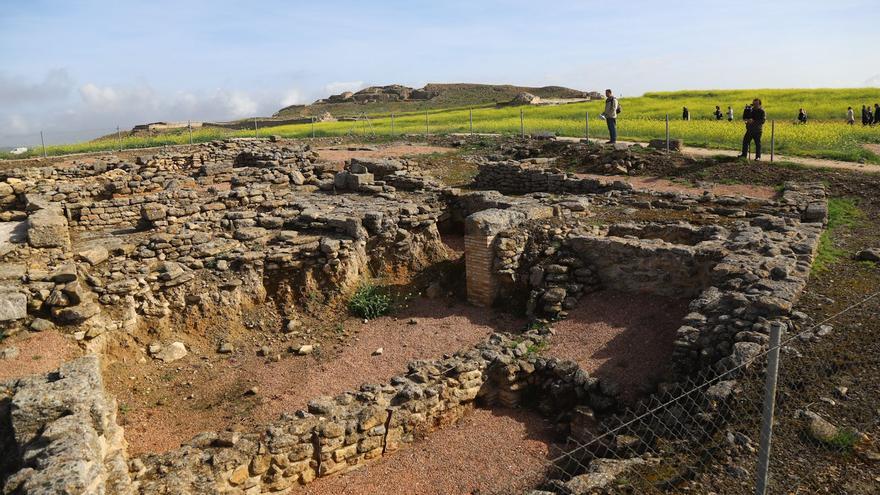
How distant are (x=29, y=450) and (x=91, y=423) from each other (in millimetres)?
716

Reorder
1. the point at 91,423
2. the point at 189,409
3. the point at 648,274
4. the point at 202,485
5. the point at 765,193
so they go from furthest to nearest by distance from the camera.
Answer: the point at 765,193 → the point at 648,274 → the point at 189,409 → the point at 202,485 → the point at 91,423

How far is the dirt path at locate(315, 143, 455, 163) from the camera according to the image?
2723 centimetres

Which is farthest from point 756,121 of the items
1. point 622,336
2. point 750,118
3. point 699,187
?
point 622,336

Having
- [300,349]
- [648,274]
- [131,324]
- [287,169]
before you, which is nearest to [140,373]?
[131,324]

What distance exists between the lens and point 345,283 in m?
14.2

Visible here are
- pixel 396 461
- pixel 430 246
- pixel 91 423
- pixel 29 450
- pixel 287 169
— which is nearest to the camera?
pixel 29 450

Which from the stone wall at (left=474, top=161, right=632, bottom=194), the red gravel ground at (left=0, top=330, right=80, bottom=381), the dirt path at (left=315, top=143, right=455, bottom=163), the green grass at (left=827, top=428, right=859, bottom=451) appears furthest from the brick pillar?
the dirt path at (left=315, top=143, right=455, bottom=163)

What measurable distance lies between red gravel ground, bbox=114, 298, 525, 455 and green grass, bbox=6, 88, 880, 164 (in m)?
16.2

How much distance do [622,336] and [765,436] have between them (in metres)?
6.12

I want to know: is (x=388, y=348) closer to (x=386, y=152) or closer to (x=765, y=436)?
(x=765, y=436)

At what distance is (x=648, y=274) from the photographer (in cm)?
1208

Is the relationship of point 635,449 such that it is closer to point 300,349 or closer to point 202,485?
point 202,485

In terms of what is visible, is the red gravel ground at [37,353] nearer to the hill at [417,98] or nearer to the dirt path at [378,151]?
the dirt path at [378,151]

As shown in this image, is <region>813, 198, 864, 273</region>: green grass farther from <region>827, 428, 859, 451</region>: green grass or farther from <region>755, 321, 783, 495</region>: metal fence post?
<region>755, 321, 783, 495</region>: metal fence post
